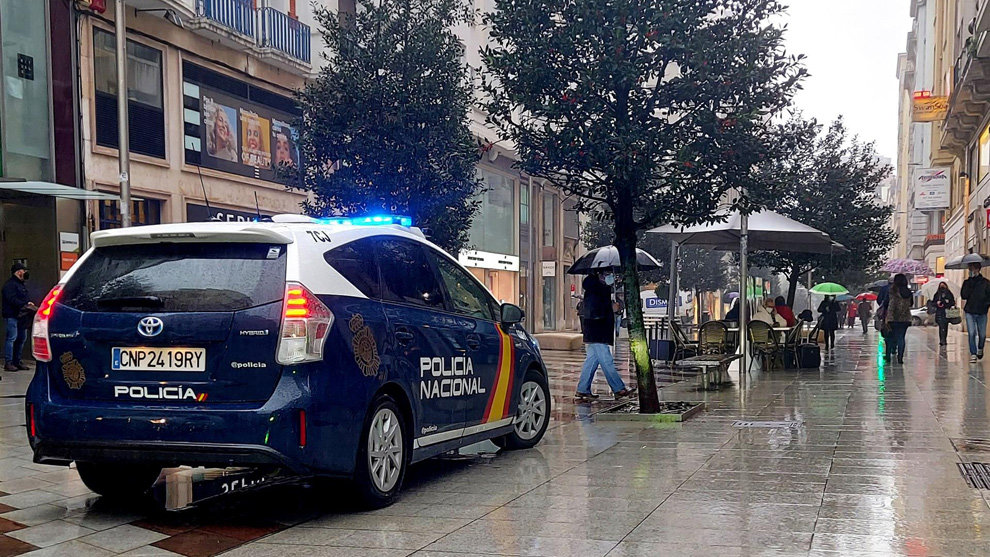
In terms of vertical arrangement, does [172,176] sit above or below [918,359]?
above

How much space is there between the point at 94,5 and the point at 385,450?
13583mm

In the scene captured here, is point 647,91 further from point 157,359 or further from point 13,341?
point 13,341

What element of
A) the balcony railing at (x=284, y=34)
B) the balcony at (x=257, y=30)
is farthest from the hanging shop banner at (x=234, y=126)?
the balcony railing at (x=284, y=34)

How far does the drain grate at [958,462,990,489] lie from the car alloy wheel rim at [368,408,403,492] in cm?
385

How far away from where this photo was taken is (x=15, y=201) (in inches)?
647

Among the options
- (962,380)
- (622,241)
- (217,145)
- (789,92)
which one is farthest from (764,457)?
(217,145)

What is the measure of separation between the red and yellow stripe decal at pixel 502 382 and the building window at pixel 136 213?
11.3m

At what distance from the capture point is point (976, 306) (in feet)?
62.2

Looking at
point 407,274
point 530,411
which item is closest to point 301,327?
point 407,274

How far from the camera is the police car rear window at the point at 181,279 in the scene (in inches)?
220

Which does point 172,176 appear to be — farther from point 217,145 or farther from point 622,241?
point 622,241

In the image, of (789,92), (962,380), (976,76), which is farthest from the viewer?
(976,76)

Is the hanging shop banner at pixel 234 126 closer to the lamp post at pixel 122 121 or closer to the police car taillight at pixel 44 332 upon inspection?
the lamp post at pixel 122 121

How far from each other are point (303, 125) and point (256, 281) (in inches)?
452
